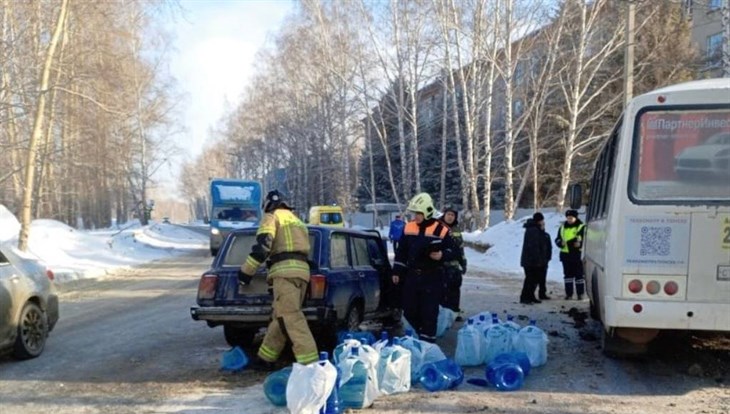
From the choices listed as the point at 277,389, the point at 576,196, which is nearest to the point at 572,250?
the point at 576,196

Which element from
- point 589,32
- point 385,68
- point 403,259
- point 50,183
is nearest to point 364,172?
point 385,68

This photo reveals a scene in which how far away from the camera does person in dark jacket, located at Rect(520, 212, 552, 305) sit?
41.5 ft

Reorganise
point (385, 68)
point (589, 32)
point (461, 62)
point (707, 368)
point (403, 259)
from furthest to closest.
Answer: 1. point (385, 68)
2. point (461, 62)
3. point (589, 32)
4. point (403, 259)
5. point (707, 368)

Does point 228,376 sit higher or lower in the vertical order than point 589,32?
A: lower

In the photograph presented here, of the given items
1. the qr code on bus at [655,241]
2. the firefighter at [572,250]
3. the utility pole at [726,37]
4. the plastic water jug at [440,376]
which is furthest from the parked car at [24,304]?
the utility pole at [726,37]

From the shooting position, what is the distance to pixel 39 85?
1859 centimetres

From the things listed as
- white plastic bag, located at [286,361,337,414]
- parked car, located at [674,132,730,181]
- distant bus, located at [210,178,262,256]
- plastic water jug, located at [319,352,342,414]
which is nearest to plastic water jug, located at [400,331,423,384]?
plastic water jug, located at [319,352,342,414]

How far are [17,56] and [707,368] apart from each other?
22391mm

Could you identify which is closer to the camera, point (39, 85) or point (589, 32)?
point (39, 85)

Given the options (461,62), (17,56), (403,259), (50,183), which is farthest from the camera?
(50,183)

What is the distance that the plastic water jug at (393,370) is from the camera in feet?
19.8

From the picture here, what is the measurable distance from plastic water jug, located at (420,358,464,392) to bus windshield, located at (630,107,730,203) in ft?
7.54

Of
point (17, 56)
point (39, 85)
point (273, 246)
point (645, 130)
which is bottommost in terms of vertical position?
point (273, 246)

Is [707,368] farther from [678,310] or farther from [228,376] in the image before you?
[228,376]
